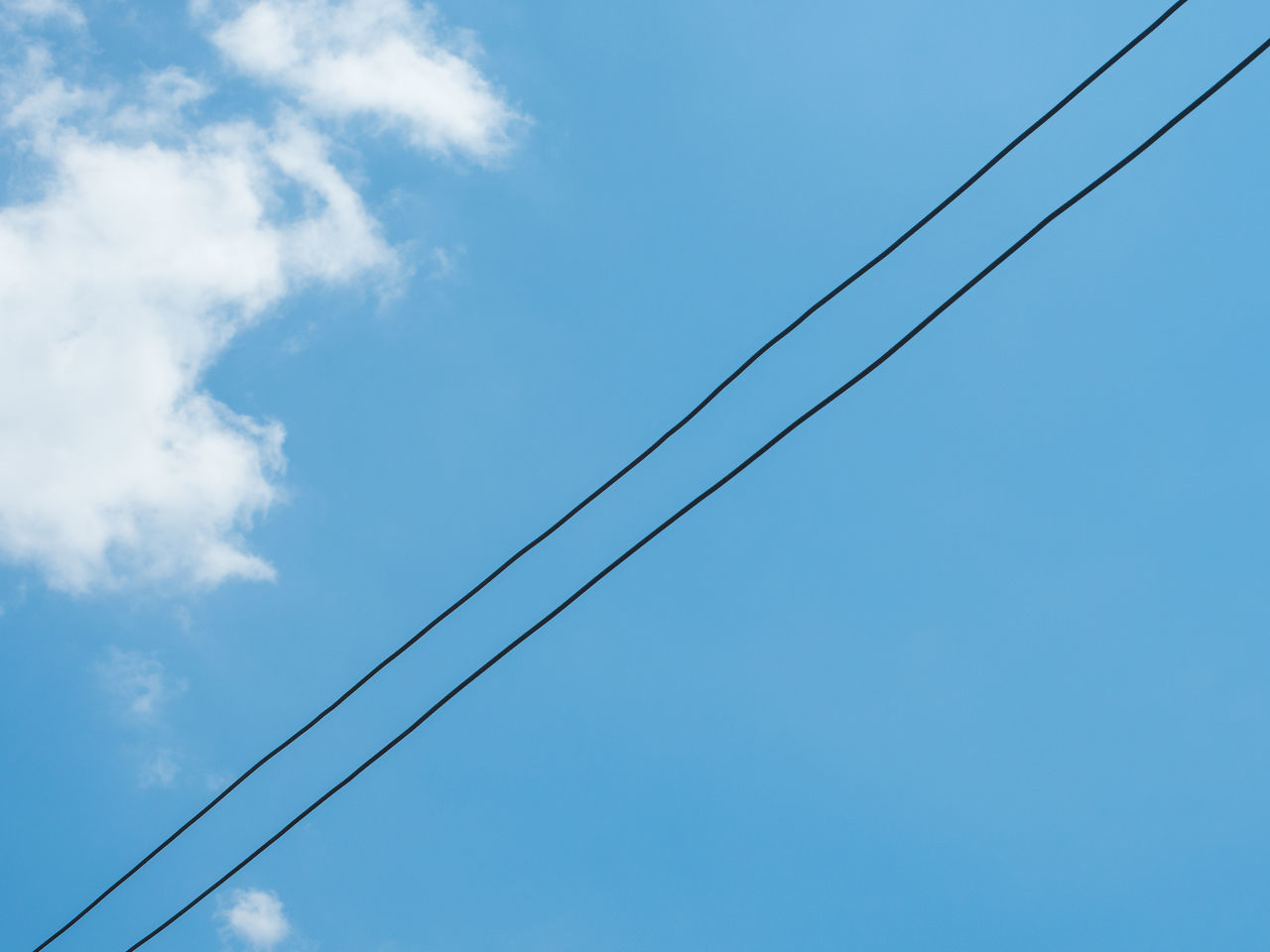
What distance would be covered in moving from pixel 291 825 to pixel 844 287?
141 inches

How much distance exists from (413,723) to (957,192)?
3413 mm

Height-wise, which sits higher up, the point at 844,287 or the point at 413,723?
the point at 844,287

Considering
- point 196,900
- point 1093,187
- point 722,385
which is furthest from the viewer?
point 196,900

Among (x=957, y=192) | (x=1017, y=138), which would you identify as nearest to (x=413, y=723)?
(x=957, y=192)

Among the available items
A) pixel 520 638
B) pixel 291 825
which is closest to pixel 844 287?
pixel 520 638

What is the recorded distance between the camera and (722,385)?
4.88m

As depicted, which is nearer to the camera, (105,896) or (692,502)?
(692,502)

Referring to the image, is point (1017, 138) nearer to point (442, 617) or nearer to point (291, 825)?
point (442, 617)

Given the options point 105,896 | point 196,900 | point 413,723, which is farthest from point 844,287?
point 105,896

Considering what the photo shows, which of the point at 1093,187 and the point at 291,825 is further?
the point at 291,825

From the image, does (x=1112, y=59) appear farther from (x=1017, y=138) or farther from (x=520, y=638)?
(x=520, y=638)

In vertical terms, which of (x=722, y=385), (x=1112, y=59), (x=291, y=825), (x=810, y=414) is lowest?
(x=291, y=825)

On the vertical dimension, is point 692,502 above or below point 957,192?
below

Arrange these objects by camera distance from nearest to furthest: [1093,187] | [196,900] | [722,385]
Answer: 1. [1093,187]
2. [722,385]
3. [196,900]
